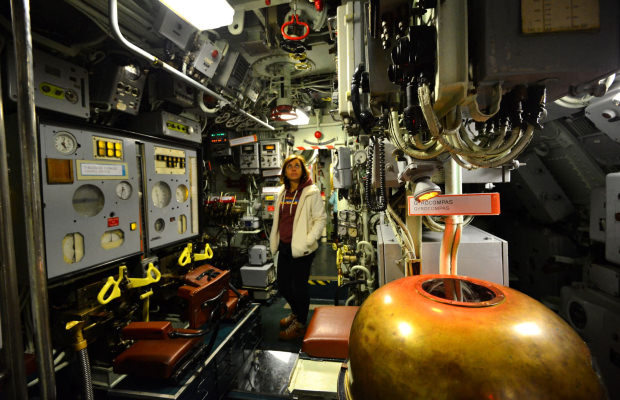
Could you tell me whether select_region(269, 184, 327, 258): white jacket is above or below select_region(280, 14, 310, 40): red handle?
below

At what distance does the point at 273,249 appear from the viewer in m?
3.62

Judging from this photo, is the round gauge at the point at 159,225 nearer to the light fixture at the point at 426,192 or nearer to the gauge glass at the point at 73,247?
the gauge glass at the point at 73,247

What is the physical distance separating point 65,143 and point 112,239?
1.03 metres

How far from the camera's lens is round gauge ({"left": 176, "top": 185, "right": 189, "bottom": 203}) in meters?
3.71

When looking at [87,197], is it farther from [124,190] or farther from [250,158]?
[250,158]

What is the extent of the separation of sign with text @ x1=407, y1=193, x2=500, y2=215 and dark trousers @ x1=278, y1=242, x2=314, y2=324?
2571mm

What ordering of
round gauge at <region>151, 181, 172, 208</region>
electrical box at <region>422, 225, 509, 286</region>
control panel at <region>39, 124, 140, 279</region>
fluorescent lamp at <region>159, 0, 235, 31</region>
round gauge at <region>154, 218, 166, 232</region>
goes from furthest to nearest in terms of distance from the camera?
1. round gauge at <region>151, 181, 172, 208</region>
2. round gauge at <region>154, 218, 166, 232</region>
3. control panel at <region>39, 124, 140, 279</region>
4. fluorescent lamp at <region>159, 0, 235, 31</region>
5. electrical box at <region>422, 225, 509, 286</region>

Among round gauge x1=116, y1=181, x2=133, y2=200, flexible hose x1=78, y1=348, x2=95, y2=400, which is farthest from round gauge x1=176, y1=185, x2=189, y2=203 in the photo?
flexible hose x1=78, y1=348, x2=95, y2=400

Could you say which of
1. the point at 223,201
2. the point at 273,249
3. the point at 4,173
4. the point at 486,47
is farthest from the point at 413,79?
the point at 223,201

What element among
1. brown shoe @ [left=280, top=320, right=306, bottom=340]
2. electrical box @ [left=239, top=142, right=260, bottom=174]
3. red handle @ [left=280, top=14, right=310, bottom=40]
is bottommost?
brown shoe @ [left=280, top=320, right=306, bottom=340]

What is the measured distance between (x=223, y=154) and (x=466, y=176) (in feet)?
16.2

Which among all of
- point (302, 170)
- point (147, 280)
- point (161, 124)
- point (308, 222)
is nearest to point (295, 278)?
point (308, 222)

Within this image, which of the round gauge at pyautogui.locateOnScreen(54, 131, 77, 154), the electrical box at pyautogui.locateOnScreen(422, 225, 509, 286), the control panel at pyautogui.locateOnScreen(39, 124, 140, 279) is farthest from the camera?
the round gauge at pyautogui.locateOnScreen(54, 131, 77, 154)

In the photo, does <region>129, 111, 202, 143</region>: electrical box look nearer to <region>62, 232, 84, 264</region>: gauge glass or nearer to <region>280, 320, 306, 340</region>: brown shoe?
<region>62, 232, 84, 264</region>: gauge glass
